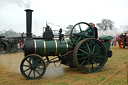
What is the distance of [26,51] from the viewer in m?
5.43

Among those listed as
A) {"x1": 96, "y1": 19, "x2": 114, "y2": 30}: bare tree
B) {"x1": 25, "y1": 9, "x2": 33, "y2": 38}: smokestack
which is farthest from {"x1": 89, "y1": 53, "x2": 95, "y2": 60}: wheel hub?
{"x1": 96, "y1": 19, "x2": 114, "y2": 30}: bare tree

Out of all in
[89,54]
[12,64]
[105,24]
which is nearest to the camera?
[89,54]

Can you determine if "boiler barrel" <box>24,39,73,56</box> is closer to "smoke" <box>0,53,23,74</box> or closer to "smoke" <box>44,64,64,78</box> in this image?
"smoke" <box>44,64,64,78</box>

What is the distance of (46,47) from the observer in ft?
18.4

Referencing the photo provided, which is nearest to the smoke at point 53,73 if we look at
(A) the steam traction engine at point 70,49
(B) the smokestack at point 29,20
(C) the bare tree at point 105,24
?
(A) the steam traction engine at point 70,49

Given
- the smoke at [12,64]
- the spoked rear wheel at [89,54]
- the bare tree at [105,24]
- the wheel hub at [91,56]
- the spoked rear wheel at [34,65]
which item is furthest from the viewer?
the bare tree at [105,24]

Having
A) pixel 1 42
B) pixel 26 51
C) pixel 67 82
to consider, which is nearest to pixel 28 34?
pixel 26 51

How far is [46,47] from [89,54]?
1511mm

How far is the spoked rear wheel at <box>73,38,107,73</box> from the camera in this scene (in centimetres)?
559

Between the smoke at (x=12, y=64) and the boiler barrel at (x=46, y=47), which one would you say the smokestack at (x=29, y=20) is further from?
the smoke at (x=12, y=64)

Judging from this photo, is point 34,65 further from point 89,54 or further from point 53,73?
point 89,54

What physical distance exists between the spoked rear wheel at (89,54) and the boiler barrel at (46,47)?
1.51 ft

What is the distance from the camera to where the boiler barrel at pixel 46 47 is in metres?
5.47

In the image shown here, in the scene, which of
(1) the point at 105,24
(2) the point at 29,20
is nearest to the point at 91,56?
(2) the point at 29,20
